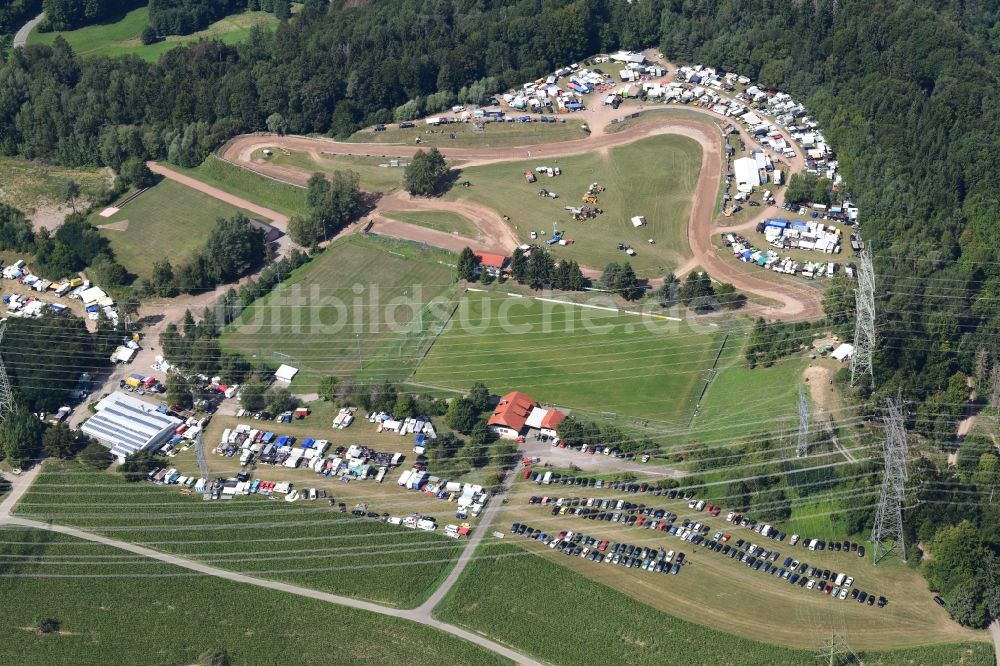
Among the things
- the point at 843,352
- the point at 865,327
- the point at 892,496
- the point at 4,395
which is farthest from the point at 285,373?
the point at 892,496

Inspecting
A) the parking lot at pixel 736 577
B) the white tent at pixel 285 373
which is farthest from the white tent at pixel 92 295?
the parking lot at pixel 736 577

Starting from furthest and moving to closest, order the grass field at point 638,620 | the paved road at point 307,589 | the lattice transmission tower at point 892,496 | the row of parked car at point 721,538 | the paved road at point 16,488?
1. the paved road at point 16,488
2. the row of parked car at point 721,538
3. the lattice transmission tower at point 892,496
4. the paved road at point 307,589
5. the grass field at point 638,620

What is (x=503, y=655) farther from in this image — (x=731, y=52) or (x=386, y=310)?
(x=731, y=52)

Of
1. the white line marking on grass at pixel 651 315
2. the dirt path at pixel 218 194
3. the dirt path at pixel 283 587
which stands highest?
the white line marking on grass at pixel 651 315

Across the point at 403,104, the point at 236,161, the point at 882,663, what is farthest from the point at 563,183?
the point at 882,663

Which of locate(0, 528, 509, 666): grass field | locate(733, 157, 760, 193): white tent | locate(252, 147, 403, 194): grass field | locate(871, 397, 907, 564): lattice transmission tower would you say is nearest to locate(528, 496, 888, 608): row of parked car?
locate(871, 397, 907, 564): lattice transmission tower

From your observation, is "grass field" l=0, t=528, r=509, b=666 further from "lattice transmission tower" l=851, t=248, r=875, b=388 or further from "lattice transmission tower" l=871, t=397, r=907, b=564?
"lattice transmission tower" l=851, t=248, r=875, b=388

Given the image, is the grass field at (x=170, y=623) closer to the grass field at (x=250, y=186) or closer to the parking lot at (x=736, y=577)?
the parking lot at (x=736, y=577)

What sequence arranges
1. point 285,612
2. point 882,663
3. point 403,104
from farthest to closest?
point 403,104
point 285,612
point 882,663
